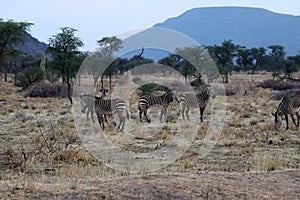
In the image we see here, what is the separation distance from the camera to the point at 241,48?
242ft

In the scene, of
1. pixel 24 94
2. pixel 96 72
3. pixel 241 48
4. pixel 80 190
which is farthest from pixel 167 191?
pixel 241 48

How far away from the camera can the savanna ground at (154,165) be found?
8258 mm

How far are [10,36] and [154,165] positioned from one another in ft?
75.7

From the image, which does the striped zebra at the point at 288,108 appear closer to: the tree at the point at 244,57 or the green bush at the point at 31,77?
the green bush at the point at 31,77

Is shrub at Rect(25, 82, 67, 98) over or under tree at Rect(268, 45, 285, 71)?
under

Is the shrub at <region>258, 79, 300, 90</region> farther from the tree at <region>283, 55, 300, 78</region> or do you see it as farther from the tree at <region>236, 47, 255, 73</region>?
the tree at <region>236, 47, 255, 73</region>

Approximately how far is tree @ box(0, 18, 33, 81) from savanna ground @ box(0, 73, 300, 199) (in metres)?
11.4

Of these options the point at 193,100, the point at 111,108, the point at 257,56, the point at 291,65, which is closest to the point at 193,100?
the point at 193,100

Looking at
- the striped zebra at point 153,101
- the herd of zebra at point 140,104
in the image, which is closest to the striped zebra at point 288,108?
the herd of zebra at point 140,104

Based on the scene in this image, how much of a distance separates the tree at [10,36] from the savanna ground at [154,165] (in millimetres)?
11428

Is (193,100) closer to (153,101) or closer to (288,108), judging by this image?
(153,101)

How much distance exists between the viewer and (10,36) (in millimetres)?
32438

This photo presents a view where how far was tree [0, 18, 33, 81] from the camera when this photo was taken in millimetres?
32128

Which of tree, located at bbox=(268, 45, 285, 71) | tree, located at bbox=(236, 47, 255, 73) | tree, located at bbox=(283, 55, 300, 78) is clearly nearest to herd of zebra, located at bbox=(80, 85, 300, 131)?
tree, located at bbox=(283, 55, 300, 78)
